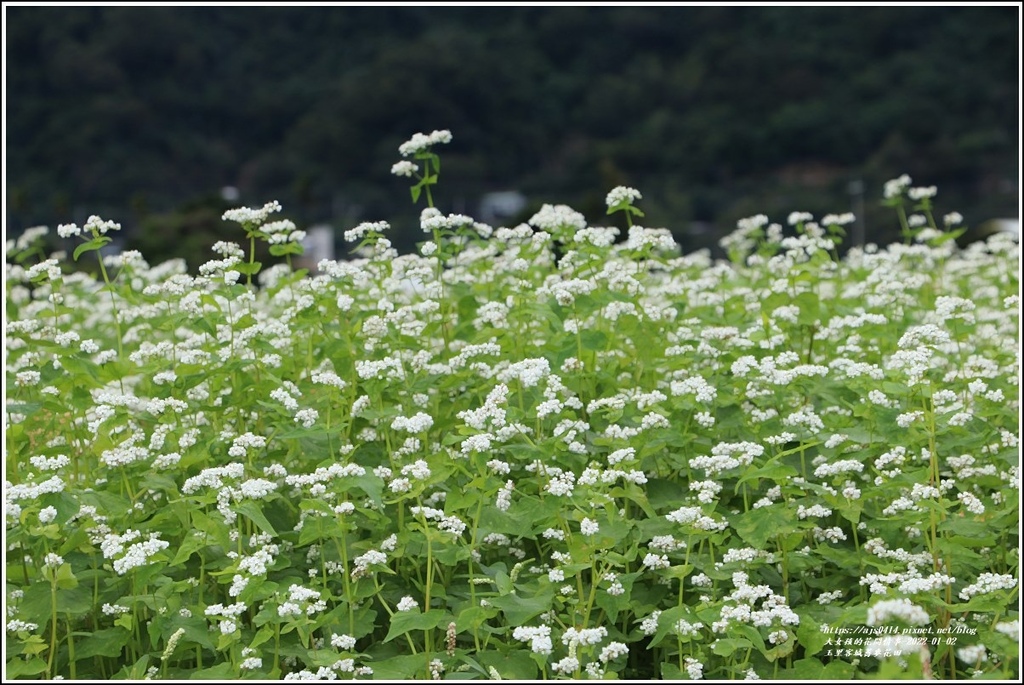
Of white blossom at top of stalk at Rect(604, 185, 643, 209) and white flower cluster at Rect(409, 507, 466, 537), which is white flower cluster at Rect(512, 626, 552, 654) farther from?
white blossom at top of stalk at Rect(604, 185, 643, 209)

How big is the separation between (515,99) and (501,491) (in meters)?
34.6

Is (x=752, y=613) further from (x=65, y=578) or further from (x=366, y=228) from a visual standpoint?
(x=366, y=228)

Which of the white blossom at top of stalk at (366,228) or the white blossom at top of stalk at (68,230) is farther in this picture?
the white blossom at top of stalk at (366,228)

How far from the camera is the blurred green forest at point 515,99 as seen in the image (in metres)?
32.8

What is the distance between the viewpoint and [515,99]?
36.8m

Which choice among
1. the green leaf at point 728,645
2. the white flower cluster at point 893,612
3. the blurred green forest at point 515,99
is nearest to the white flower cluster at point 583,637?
the green leaf at point 728,645

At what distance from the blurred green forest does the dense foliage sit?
2503cm

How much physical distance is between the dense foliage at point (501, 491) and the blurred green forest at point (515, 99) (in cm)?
2503

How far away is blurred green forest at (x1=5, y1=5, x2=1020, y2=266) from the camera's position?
108 ft

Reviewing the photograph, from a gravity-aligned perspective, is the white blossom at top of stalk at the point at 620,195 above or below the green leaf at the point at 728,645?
above

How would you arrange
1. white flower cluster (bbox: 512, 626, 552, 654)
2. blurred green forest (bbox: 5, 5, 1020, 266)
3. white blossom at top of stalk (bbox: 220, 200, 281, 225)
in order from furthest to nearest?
blurred green forest (bbox: 5, 5, 1020, 266) → white blossom at top of stalk (bbox: 220, 200, 281, 225) → white flower cluster (bbox: 512, 626, 552, 654)

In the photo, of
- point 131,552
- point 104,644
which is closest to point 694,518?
point 131,552

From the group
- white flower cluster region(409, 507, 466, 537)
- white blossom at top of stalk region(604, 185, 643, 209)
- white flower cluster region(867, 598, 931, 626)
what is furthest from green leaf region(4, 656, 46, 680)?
white blossom at top of stalk region(604, 185, 643, 209)

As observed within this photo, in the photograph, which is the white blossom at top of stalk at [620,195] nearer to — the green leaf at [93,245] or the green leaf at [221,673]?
the green leaf at [93,245]
